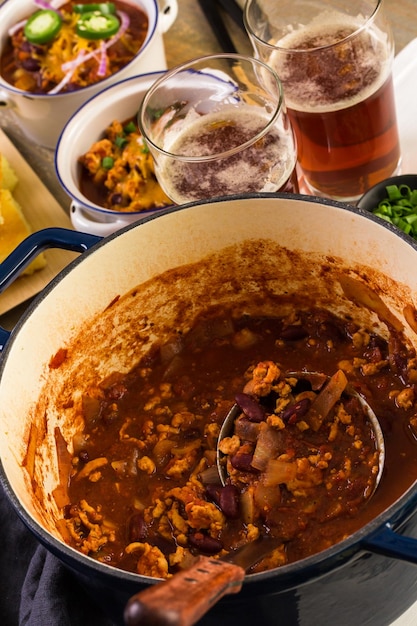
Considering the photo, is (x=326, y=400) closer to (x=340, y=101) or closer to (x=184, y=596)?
(x=340, y=101)

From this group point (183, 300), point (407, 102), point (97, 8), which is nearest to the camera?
point (183, 300)

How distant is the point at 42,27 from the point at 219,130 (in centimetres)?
98

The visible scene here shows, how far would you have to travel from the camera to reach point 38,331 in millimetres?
1437

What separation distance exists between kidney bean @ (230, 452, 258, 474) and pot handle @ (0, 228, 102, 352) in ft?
1.39

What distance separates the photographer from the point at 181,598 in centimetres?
75

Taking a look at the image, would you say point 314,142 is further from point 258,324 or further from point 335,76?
→ point 258,324

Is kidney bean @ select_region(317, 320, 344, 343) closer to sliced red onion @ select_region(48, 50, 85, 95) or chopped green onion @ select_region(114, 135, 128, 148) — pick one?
chopped green onion @ select_region(114, 135, 128, 148)

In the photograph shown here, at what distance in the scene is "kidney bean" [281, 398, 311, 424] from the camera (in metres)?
1.42

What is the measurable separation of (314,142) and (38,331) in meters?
0.72

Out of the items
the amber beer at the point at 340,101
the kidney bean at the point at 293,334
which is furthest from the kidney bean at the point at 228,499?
the amber beer at the point at 340,101

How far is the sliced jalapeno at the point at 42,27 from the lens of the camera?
8.00 feet

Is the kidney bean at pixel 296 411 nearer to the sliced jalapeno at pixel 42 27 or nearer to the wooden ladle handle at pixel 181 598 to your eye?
the wooden ladle handle at pixel 181 598

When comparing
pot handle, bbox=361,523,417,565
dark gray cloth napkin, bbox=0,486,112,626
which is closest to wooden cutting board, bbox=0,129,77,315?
dark gray cloth napkin, bbox=0,486,112,626

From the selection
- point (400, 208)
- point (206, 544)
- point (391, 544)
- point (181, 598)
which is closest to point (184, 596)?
point (181, 598)
